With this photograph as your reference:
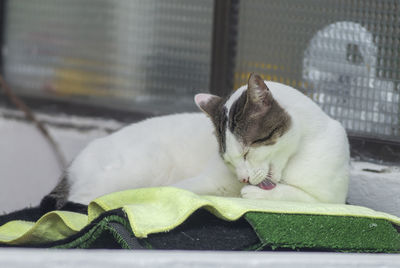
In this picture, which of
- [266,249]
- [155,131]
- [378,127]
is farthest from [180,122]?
[266,249]

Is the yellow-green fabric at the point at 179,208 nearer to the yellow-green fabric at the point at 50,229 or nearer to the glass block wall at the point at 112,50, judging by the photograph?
the yellow-green fabric at the point at 50,229

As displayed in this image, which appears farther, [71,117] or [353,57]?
[71,117]

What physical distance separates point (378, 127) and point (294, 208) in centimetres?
81

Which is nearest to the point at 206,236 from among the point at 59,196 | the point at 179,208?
the point at 179,208

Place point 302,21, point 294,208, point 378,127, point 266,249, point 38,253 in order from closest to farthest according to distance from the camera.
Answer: point 38,253 < point 266,249 < point 294,208 < point 378,127 < point 302,21

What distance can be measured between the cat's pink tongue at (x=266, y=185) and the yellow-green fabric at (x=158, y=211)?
0.45 feet

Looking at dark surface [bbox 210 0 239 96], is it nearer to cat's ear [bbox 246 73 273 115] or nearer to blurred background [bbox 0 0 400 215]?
blurred background [bbox 0 0 400 215]

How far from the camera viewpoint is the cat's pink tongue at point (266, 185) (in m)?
1.63

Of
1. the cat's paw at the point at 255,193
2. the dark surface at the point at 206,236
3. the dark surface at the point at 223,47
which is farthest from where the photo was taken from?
the dark surface at the point at 223,47

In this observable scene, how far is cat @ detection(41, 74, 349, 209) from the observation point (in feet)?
5.23

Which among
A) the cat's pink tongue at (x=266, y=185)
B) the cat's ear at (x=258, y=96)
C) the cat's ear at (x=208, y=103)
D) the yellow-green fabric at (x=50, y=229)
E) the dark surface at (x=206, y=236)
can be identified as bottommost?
the yellow-green fabric at (x=50, y=229)

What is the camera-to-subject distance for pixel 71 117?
2.76m

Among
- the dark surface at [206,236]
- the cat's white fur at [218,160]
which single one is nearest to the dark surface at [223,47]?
the cat's white fur at [218,160]

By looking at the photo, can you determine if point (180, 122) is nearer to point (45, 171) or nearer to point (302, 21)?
point (302, 21)
